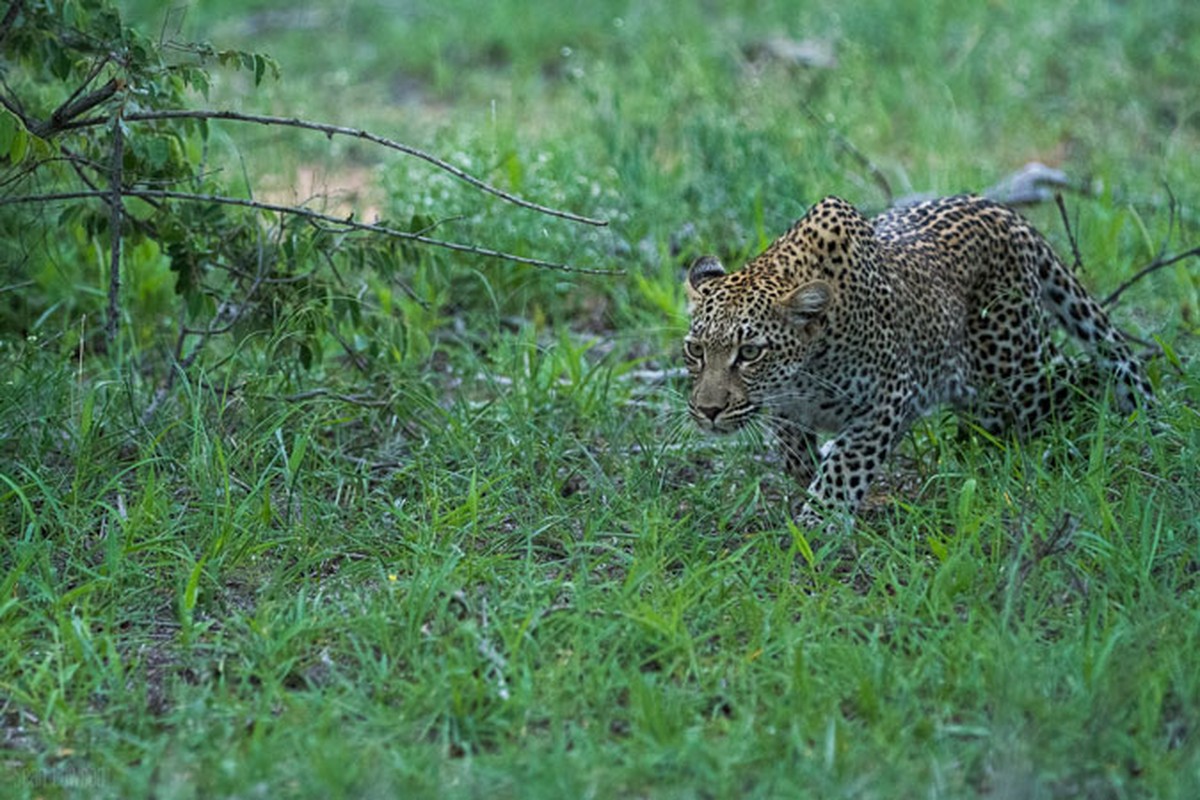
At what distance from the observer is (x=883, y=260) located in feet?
20.6

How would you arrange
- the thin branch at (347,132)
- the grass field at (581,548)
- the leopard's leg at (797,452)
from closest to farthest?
the grass field at (581,548) < the thin branch at (347,132) < the leopard's leg at (797,452)

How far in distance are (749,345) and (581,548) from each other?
36.0 inches

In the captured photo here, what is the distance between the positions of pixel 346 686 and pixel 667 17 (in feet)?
29.8

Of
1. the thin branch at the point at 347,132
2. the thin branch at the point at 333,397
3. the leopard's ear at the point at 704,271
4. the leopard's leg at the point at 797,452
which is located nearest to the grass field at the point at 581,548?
the thin branch at the point at 333,397

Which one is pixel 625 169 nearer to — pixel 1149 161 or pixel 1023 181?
Result: pixel 1023 181

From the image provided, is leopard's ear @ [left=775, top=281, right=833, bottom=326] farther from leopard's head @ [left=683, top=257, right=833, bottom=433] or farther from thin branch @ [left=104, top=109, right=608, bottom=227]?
thin branch @ [left=104, top=109, right=608, bottom=227]

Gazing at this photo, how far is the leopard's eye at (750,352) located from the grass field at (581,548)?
539 mm

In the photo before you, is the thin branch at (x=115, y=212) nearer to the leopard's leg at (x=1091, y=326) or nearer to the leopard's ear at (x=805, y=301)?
the leopard's ear at (x=805, y=301)

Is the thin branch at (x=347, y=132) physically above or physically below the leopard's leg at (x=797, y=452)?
above

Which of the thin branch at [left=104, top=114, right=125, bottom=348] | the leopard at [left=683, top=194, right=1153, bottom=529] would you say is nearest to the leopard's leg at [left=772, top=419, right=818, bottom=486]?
the leopard at [left=683, top=194, right=1153, bottom=529]

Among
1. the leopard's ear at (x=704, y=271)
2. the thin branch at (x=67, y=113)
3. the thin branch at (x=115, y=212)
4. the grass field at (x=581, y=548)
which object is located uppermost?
the thin branch at (x=67, y=113)

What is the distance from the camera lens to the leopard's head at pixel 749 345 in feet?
19.2

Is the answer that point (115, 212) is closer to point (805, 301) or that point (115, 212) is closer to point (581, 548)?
point (581, 548)

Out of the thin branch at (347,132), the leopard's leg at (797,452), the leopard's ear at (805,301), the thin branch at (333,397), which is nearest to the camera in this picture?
the thin branch at (347,132)
